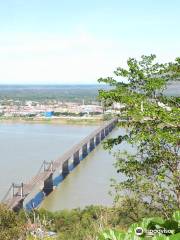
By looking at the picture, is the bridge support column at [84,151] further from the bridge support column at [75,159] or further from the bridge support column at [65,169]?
the bridge support column at [65,169]

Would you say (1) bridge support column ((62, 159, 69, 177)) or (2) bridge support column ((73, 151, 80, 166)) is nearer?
(1) bridge support column ((62, 159, 69, 177))

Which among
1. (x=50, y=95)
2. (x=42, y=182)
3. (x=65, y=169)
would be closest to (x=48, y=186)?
(x=42, y=182)

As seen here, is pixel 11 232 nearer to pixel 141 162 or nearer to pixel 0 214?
pixel 0 214

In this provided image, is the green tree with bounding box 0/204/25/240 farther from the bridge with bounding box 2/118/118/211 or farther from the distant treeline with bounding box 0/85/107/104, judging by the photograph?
the distant treeline with bounding box 0/85/107/104

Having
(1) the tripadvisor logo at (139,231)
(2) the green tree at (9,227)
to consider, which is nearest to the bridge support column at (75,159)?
(2) the green tree at (9,227)

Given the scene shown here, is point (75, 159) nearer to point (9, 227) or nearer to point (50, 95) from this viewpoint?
point (9, 227)

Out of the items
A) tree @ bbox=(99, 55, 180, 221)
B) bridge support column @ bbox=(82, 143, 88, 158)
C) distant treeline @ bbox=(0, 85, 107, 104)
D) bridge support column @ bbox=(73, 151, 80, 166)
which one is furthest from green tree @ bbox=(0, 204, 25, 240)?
distant treeline @ bbox=(0, 85, 107, 104)

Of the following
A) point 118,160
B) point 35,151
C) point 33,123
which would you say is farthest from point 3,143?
point 118,160

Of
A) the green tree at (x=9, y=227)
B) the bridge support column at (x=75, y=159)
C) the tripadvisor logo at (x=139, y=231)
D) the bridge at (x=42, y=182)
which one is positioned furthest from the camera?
the bridge support column at (x=75, y=159)
